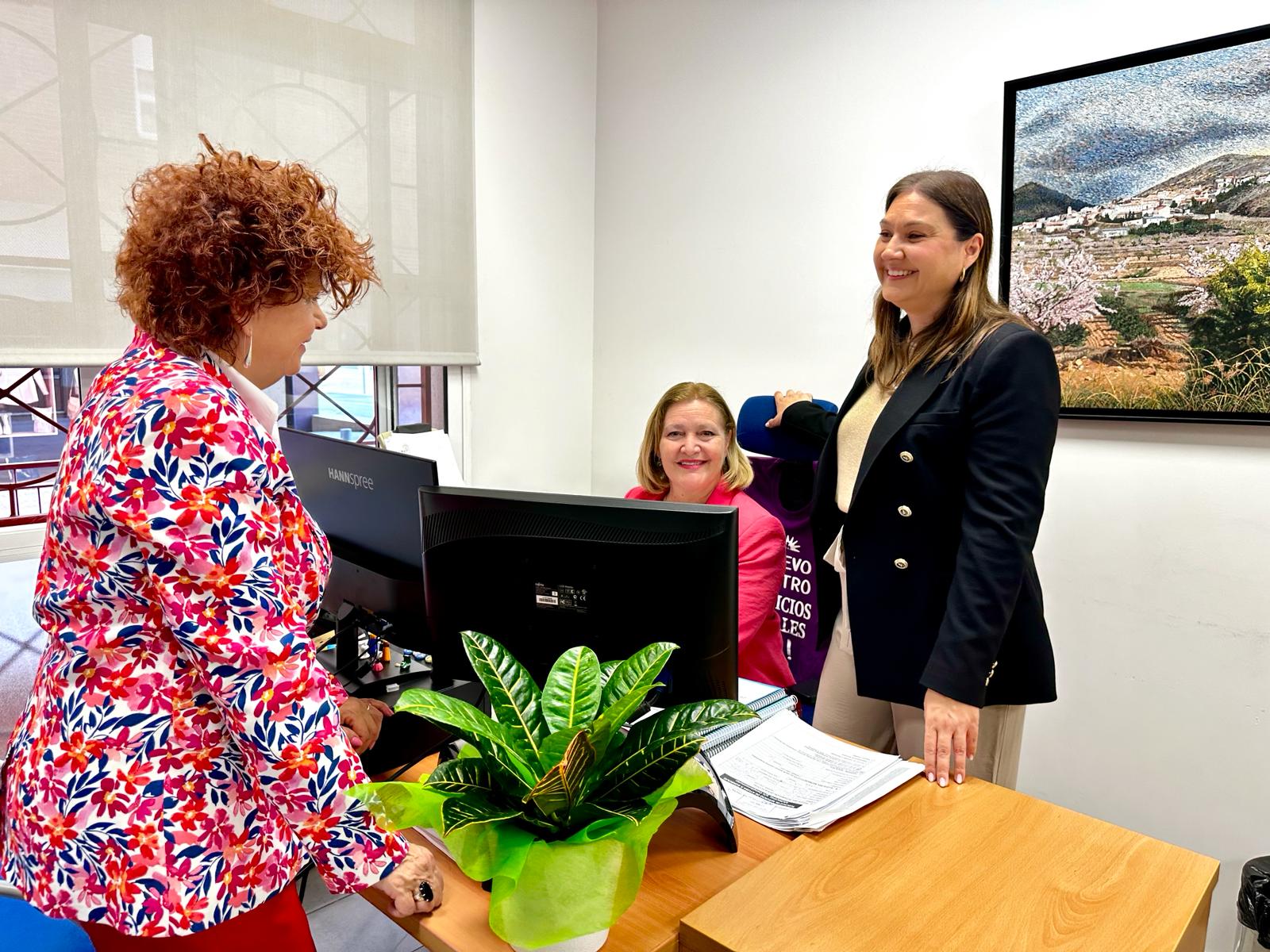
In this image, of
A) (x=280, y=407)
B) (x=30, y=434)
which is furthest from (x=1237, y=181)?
(x=30, y=434)

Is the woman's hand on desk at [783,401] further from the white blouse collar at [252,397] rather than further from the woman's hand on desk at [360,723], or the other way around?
the white blouse collar at [252,397]

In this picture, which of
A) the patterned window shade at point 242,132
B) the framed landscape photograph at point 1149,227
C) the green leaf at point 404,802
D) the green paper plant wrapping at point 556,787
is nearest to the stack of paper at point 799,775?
the green paper plant wrapping at point 556,787

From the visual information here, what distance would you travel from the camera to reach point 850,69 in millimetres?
2480

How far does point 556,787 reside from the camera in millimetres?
771

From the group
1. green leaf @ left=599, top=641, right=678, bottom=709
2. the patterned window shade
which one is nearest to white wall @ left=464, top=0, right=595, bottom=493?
the patterned window shade

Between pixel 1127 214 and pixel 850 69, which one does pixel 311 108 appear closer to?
pixel 850 69

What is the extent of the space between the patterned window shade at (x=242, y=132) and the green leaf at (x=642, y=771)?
1.98m

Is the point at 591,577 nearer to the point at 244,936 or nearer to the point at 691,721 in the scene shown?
the point at 691,721

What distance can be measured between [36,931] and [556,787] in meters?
0.78

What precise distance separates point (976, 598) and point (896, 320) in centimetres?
59

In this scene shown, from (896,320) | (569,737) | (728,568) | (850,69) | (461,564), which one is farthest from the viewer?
(850,69)

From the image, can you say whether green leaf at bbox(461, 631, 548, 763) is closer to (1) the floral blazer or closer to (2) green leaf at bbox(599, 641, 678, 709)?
(2) green leaf at bbox(599, 641, 678, 709)

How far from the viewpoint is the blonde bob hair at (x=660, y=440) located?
2.10 metres

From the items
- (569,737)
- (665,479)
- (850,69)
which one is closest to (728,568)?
(569,737)
